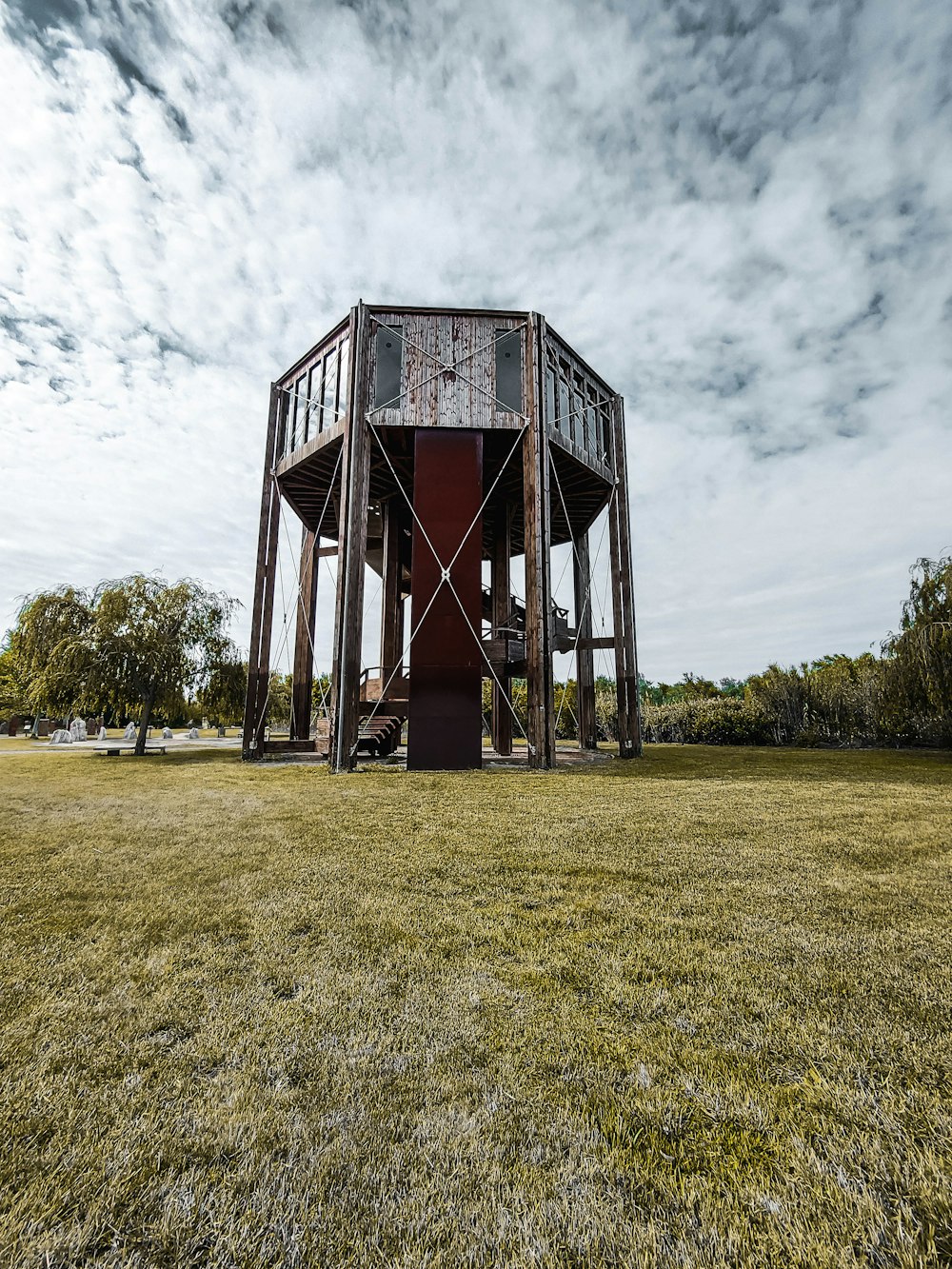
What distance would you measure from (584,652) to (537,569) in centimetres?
622

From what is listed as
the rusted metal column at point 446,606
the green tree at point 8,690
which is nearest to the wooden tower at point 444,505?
the rusted metal column at point 446,606

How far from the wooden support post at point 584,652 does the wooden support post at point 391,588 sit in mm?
5452

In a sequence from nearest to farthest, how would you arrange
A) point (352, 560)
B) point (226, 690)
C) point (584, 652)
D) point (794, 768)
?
point (794, 768), point (352, 560), point (584, 652), point (226, 690)

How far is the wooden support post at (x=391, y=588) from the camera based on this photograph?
16.8m

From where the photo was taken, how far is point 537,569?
12.2m

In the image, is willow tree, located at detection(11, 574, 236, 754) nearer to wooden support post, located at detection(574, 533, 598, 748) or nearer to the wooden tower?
the wooden tower

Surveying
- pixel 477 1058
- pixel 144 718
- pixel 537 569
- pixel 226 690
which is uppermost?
pixel 537 569

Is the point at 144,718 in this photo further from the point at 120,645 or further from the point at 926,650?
the point at 926,650

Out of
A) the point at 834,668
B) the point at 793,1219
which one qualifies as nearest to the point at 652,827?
the point at 793,1219

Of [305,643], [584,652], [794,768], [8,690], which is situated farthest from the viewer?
[8,690]

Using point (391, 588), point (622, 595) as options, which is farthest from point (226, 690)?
point (622, 595)

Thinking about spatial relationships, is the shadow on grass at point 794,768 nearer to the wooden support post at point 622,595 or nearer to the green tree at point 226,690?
the wooden support post at point 622,595

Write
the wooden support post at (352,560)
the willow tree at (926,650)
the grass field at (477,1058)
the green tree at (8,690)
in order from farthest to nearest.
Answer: the green tree at (8,690) → the willow tree at (926,650) → the wooden support post at (352,560) → the grass field at (477,1058)

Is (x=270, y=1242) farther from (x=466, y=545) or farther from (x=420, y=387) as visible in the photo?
(x=420, y=387)
